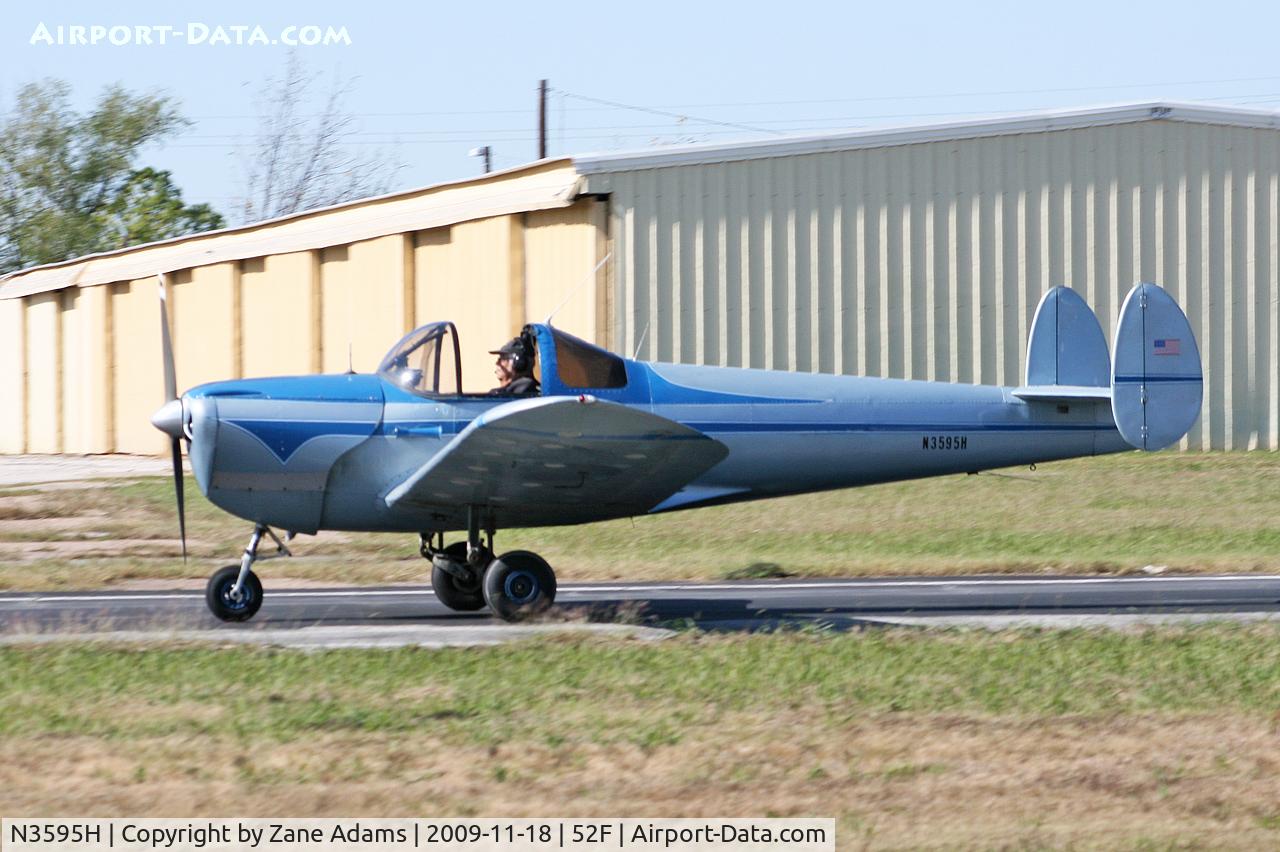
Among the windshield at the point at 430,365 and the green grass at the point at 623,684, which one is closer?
the green grass at the point at 623,684

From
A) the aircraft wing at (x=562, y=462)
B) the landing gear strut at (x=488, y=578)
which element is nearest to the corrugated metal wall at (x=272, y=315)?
the landing gear strut at (x=488, y=578)

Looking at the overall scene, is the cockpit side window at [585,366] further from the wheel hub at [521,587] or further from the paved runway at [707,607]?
the paved runway at [707,607]

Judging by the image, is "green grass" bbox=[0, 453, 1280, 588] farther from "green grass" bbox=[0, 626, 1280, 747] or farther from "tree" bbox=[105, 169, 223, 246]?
"tree" bbox=[105, 169, 223, 246]

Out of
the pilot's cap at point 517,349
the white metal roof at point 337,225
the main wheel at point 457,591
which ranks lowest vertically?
the main wheel at point 457,591

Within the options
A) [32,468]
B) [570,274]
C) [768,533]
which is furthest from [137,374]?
[768,533]

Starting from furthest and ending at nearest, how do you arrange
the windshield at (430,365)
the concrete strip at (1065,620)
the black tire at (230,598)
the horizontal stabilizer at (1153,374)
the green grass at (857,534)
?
the green grass at (857,534)
the horizontal stabilizer at (1153,374)
the windshield at (430,365)
the black tire at (230,598)
the concrete strip at (1065,620)

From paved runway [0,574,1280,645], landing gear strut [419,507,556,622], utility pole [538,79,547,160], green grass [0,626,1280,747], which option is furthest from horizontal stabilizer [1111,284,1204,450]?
utility pole [538,79,547,160]

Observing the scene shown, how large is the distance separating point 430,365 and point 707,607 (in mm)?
2999

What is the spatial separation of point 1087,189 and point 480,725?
17936 mm

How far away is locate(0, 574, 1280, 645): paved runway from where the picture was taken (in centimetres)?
1088

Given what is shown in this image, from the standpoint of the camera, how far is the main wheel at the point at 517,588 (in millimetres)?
10945
